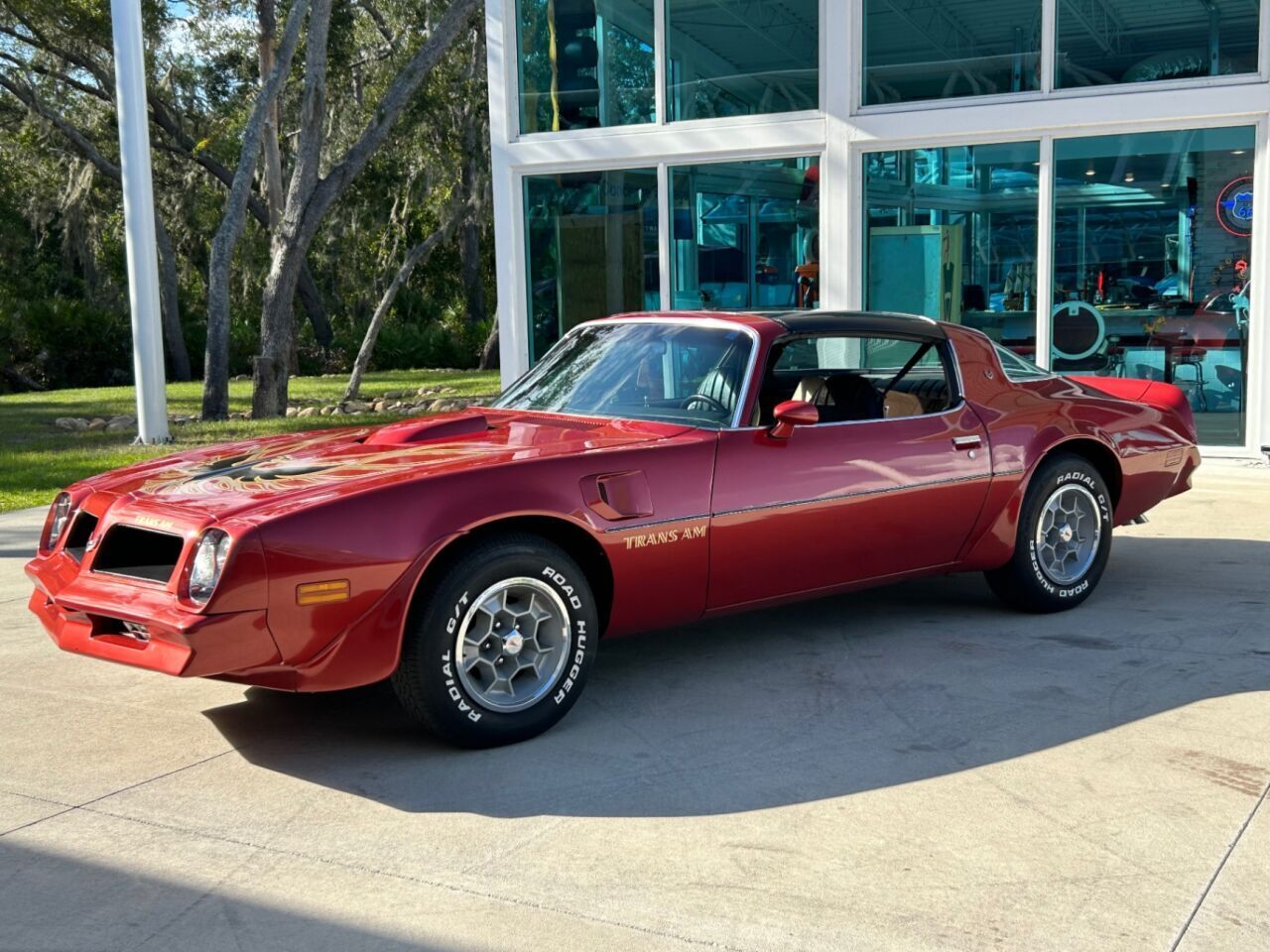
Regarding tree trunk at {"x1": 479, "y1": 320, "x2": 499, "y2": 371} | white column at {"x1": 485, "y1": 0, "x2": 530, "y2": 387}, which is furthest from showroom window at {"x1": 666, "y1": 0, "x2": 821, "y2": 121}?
tree trunk at {"x1": 479, "y1": 320, "x2": 499, "y2": 371}

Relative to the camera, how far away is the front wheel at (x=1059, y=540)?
619 centimetres

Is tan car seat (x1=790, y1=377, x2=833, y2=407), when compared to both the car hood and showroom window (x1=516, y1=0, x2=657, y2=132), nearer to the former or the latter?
the car hood

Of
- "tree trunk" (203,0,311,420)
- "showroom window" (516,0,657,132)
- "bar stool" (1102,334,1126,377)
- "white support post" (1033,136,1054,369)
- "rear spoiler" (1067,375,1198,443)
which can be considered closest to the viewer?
"rear spoiler" (1067,375,1198,443)

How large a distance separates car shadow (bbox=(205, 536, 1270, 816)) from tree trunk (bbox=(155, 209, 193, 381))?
1024 inches

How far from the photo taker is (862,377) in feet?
20.1

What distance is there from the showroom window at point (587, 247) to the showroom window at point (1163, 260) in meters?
3.77

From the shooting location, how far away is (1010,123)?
38.0 ft

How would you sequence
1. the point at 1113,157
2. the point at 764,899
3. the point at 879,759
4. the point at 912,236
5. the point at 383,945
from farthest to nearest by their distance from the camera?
the point at 912,236, the point at 1113,157, the point at 879,759, the point at 764,899, the point at 383,945

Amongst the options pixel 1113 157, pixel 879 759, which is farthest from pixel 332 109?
pixel 879 759

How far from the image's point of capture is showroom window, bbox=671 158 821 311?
12.5 metres

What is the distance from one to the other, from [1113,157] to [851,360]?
6.41m

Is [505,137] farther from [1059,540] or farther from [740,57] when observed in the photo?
[1059,540]

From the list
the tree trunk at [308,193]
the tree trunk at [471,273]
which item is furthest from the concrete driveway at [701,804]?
the tree trunk at [471,273]

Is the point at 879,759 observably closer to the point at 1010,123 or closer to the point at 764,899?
the point at 764,899
